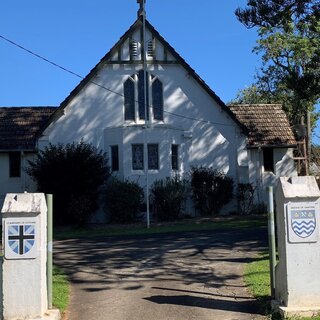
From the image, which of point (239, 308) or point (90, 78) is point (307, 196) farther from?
point (90, 78)

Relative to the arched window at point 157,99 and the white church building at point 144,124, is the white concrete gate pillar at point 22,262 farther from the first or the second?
the arched window at point 157,99

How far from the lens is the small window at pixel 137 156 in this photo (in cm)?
2642

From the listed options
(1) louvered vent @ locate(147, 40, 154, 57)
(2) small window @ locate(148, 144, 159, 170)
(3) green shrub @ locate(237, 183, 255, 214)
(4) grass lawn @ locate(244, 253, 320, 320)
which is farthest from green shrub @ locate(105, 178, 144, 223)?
(4) grass lawn @ locate(244, 253, 320, 320)

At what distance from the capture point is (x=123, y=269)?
1164 centimetres

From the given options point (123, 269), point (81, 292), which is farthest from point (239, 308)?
point (123, 269)

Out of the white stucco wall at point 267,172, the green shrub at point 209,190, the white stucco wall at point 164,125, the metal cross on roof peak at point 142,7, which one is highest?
the metal cross on roof peak at point 142,7

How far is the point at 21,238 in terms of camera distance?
7.18 meters

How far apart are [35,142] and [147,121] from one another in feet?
18.7

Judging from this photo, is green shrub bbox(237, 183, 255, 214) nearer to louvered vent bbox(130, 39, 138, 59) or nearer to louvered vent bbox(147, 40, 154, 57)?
louvered vent bbox(147, 40, 154, 57)

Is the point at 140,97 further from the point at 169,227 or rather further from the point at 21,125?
the point at 169,227

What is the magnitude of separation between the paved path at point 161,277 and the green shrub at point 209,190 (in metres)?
9.25

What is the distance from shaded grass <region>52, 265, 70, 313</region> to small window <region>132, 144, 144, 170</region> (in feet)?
48.2

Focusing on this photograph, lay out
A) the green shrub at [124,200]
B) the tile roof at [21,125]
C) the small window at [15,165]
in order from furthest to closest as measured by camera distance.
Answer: the small window at [15,165]
the tile roof at [21,125]
the green shrub at [124,200]

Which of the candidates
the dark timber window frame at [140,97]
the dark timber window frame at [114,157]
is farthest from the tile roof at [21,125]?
the dark timber window frame at [140,97]
